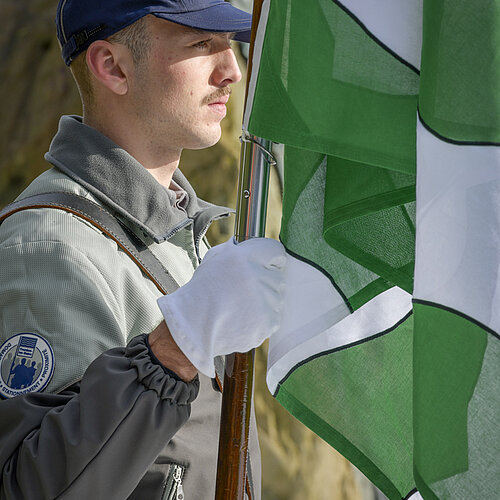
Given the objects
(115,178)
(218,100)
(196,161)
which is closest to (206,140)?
(218,100)

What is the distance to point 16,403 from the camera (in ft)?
3.10

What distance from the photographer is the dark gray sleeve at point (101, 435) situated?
0.89 meters

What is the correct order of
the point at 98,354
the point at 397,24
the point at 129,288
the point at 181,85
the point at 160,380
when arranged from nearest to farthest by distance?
the point at 397,24 < the point at 160,380 < the point at 98,354 < the point at 129,288 < the point at 181,85

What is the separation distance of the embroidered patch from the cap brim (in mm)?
642

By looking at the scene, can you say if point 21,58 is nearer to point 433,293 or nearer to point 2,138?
point 2,138

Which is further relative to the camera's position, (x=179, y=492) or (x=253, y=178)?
(x=179, y=492)

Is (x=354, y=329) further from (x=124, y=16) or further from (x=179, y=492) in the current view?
(x=124, y=16)

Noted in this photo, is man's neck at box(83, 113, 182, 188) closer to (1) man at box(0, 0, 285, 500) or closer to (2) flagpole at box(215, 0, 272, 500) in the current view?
(1) man at box(0, 0, 285, 500)

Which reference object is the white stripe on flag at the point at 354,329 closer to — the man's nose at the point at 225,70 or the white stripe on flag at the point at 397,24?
the white stripe on flag at the point at 397,24

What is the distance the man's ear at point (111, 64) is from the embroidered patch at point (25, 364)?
57 centimetres

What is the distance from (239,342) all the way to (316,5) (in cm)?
38

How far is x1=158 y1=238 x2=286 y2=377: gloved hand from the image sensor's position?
35.0 inches

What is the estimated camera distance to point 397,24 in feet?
2.64

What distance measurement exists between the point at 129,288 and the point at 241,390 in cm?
30
